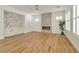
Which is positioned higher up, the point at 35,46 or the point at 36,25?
the point at 36,25

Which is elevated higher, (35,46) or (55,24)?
(55,24)

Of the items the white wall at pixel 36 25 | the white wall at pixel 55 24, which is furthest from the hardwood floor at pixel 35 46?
the white wall at pixel 36 25

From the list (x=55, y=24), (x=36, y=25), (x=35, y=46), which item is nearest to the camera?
(x=35, y=46)

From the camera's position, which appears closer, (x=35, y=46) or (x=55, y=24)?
(x=35, y=46)

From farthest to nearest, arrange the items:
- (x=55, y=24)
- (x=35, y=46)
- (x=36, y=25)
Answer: (x=36, y=25) → (x=55, y=24) → (x=35, y=46)

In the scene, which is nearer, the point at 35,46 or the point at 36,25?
the point at 35,46

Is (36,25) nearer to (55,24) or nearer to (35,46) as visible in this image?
(55,24)

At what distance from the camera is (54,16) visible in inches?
498

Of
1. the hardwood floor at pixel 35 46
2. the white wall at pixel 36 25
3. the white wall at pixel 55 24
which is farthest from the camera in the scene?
the white wall at pixel 36 25

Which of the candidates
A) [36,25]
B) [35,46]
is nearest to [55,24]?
[36,25]

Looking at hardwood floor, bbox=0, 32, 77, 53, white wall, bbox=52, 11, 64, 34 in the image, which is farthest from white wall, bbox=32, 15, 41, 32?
hardwood floor, bbox=0, 32, 77, 53

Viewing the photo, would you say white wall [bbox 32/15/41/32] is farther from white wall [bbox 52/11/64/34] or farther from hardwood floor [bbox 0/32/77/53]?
hardwood floor [bbox 0/32/77/53]

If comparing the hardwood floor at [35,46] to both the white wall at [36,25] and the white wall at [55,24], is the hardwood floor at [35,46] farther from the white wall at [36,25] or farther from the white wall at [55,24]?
the white wall at [36,25]
